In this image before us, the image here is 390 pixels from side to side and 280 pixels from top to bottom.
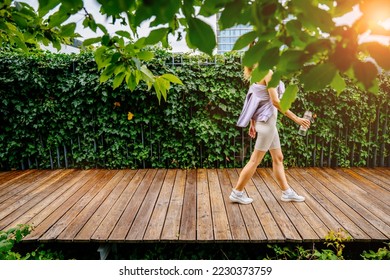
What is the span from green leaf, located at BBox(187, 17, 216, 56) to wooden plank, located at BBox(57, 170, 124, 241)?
2.63 metres

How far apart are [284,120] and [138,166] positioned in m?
2.70

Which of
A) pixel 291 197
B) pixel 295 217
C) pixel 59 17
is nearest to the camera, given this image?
pixel 59 17

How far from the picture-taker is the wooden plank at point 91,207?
2.88 m

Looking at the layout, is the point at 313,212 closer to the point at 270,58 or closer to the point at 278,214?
the point at 278,214

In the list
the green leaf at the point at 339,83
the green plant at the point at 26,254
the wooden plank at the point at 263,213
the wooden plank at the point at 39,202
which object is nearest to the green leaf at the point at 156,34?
the green leaf at the point at 339,83

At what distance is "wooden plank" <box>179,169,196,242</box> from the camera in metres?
2.82

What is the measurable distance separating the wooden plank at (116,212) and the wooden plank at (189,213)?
72cm

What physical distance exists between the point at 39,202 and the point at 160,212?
5.42 ft

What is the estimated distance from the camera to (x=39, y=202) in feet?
12.2

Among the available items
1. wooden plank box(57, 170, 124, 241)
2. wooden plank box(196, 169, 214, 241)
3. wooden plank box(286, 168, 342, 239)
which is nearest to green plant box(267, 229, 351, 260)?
wooden plank box(286, 168, 342, 239)

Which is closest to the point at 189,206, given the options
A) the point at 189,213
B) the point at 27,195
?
the point at 189,213

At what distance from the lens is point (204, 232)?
2865mm
